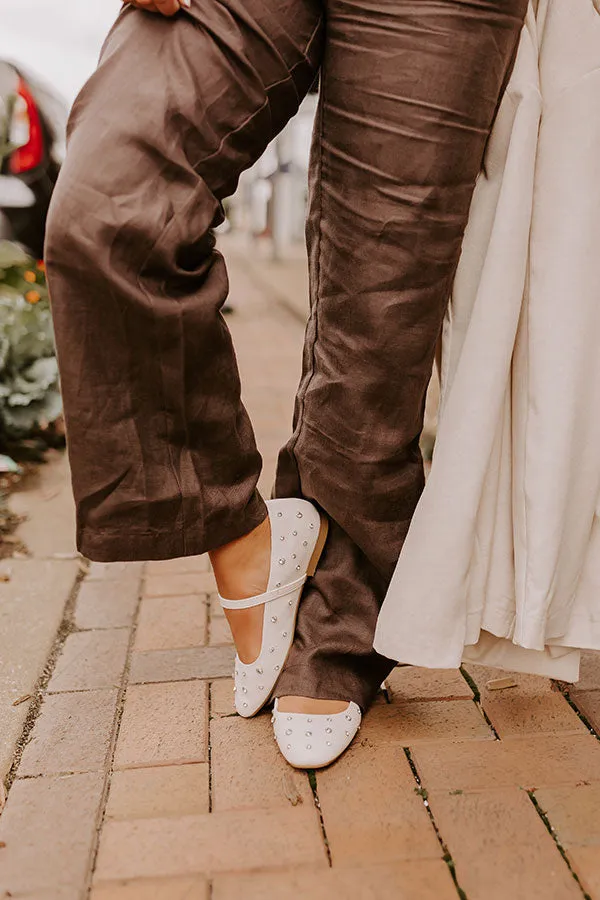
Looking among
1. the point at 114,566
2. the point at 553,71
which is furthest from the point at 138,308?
the point at 114,566

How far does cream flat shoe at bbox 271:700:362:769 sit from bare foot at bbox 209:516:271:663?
12 centimetres

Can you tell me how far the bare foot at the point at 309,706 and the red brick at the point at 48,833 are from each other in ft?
0.98

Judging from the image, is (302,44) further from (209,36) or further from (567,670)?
(567,670)

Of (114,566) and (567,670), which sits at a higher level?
(567,670)

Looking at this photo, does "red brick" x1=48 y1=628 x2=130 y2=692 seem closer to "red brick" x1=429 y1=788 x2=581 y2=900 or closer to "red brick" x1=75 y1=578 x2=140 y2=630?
"red brick" x1=75 y1=578 x2=140 y2=630

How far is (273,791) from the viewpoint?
138 cm

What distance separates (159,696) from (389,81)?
3.48ft

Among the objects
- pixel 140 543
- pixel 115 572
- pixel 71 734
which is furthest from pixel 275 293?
pixel 140 543

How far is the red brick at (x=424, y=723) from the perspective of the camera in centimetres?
152

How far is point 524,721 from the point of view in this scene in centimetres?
157

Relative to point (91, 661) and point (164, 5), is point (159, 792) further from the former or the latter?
point (164, 5)

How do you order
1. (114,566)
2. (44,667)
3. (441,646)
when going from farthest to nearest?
(114,566)
(44,667)
(441,646)

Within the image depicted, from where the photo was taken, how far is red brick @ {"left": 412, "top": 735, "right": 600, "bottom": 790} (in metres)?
1.40

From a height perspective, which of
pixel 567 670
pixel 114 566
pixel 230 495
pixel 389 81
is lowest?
pixel 114 566
